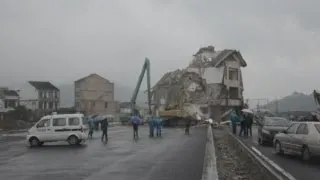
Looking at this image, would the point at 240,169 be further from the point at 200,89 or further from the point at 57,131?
the point at 200,89

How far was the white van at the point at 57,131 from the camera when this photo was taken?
3100 cm

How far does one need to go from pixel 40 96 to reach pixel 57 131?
92.6m

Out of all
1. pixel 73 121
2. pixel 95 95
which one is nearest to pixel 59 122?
pixel 73 121

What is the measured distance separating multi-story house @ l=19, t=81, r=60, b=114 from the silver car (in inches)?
3911

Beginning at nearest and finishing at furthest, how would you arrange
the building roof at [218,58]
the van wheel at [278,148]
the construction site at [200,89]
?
the van wheel at [278,148]
the construction site at [200,89]
the building roof at [218,58]

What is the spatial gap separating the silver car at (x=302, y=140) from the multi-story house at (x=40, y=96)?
99345 mm

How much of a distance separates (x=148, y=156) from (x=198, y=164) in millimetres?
4293

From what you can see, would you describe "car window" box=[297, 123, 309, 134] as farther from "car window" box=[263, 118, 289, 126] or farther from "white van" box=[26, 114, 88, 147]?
"white van" box=[26, 114, 88, 147]

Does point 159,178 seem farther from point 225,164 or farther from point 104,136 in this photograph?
point 104,136

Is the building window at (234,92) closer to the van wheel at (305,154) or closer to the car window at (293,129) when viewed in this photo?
the car window at (293,129)

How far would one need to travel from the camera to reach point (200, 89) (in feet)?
244

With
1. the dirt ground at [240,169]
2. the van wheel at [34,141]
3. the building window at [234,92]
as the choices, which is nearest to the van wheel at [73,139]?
the van wheel at [34,141]

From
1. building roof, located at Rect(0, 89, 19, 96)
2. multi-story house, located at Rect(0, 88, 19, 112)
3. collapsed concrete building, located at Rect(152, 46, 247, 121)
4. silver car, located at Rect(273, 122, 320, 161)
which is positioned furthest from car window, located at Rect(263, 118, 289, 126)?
building roof, located at Rect(0, 89, 19, 96)

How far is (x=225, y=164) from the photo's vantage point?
1802 centimetres
